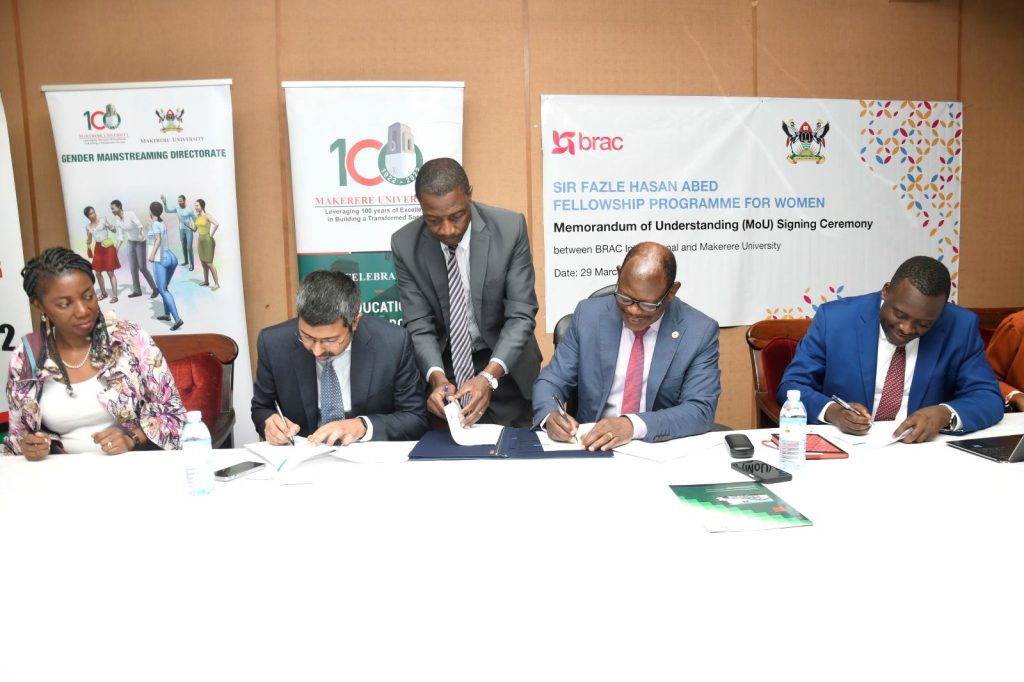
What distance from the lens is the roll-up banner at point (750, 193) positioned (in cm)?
444

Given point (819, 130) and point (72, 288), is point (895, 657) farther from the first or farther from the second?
point (819, 130)

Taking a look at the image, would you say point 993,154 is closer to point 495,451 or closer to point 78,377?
point 495,451

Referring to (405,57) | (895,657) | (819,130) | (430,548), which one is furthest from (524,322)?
(819,130)

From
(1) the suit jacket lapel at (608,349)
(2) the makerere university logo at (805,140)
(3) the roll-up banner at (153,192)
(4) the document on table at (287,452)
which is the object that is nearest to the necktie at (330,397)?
(4) the document on table at (287,452)

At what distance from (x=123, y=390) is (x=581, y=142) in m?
3.09

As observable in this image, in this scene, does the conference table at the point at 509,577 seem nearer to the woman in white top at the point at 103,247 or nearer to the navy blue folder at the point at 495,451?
the navy blue folder at the point at 495,451

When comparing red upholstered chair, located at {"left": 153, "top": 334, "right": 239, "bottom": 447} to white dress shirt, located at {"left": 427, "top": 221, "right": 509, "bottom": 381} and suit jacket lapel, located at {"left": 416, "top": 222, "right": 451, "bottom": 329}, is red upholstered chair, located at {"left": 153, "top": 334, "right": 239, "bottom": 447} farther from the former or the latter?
white dress shirt, located at {"left": 427, "top": 221, "right": 509, "bottom": 381}

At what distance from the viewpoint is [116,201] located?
399 cm

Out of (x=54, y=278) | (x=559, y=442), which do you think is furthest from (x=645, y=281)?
(x=54, y=278)

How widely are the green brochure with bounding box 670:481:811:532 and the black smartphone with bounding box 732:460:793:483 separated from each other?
0.04 m

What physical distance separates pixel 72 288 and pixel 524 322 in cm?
168

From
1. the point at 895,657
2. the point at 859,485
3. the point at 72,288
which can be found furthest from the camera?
the point at 72,288

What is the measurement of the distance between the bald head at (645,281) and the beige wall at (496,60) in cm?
220

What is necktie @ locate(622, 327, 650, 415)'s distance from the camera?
255cm
